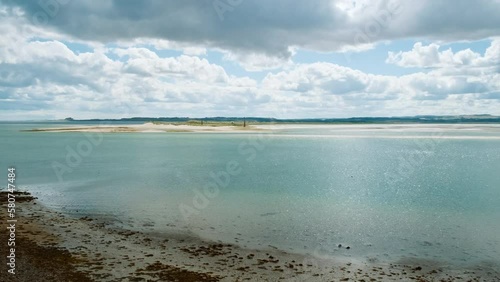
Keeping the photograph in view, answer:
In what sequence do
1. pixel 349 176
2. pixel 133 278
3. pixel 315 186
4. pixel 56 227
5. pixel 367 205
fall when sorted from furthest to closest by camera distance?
pixel 349 176 → pixel 315 186 → pixel 367 205 → pixel 56 227 → pixel 133 278

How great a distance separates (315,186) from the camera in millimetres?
37594

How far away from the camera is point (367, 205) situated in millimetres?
29703

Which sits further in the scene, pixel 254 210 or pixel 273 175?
pixel 273 175

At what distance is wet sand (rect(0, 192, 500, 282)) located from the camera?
52.7ft

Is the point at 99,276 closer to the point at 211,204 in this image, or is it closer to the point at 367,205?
the point at 211,204

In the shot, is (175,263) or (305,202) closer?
(175,263)

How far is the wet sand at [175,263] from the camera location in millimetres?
16078

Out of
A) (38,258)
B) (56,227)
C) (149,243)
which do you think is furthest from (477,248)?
(56,227)

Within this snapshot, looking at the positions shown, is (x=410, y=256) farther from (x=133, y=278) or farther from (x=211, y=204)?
(x=211, y=204)

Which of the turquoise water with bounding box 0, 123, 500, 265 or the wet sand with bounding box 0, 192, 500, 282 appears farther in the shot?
the turquoise water with bounding box 0, 123, 500, 265

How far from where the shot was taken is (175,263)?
57.8 ft

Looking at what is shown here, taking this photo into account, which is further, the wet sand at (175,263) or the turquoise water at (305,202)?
the turquoise water at (305,202)

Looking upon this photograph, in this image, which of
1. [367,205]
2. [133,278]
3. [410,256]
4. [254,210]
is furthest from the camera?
[367,205]

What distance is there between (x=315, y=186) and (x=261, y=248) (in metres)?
18.4
